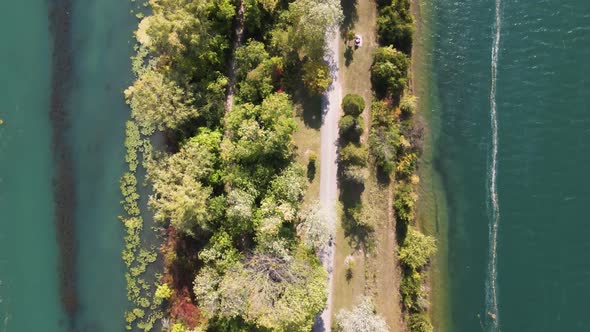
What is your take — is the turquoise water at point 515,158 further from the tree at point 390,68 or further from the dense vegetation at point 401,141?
the tree at point 390,68

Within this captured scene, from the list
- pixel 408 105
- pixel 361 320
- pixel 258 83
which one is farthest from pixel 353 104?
pixel 361 320

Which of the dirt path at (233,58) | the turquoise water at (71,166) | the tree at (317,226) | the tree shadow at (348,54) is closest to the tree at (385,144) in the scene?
the tree shadow at (348,54)

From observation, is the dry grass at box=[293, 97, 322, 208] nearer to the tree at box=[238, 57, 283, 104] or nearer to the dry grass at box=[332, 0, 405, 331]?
the dry grass at box=[332, 0, 405, 331]

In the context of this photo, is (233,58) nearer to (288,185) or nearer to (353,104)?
(353,104)

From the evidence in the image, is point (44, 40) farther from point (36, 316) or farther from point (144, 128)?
point (36, 316)

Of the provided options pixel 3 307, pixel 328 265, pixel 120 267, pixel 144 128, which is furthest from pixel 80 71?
pixel 328 265
